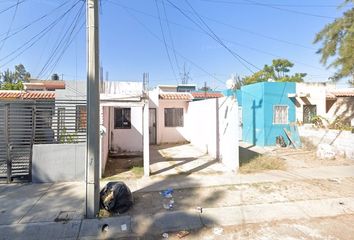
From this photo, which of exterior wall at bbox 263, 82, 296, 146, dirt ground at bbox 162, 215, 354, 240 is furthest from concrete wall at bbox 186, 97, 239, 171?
exterior wall at bbox 263, 82, 296, 146

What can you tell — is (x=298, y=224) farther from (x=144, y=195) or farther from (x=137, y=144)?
(x=137, y=144)

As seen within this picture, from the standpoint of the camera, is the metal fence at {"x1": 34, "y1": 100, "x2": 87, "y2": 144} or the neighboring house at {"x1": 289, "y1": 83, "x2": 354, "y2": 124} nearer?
Answer: the metal fence at {"x1": 34, "y1": 100, "x2": 87, "y2": 144}

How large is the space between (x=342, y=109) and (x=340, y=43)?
6490mm

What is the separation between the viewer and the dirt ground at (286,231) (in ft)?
13.3

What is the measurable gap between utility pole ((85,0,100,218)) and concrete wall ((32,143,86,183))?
246cm

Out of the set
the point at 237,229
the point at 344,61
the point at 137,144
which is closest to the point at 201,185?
the point at 237,229

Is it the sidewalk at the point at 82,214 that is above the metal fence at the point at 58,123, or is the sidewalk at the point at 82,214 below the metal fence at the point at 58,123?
below

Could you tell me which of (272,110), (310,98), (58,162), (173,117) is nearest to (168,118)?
(173,117)

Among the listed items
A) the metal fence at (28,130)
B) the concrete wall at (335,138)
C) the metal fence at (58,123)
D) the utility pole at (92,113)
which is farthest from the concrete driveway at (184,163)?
the concrete wall at (335,138)

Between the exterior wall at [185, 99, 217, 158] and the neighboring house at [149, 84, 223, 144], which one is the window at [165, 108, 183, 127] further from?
the exterior wall at [185, 99, 217, 158]

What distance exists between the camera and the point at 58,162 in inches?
264

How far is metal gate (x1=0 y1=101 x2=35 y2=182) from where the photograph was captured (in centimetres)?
655

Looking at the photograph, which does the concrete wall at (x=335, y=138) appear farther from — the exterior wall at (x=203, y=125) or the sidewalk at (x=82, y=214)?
the exterior wall at (x=203, y=125)

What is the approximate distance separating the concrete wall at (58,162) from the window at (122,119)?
5.18 m
